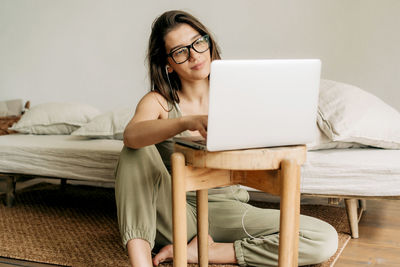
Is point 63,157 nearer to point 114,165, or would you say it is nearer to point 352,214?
point 114,165

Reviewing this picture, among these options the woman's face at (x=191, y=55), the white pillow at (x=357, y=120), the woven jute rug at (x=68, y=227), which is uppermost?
the woman's face at (x=191, y=55)

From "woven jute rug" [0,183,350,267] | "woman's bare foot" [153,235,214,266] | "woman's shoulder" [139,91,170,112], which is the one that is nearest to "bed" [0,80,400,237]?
"woven jute rug" [0,183,350,267]

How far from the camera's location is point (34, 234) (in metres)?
1.81

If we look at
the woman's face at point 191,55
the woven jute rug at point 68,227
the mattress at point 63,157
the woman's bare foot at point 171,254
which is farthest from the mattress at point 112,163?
the woman's face at point 191,55

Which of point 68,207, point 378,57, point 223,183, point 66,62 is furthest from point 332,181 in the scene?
point 66,62

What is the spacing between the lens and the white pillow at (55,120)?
2561 millimetres

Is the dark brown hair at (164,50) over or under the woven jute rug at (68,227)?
over

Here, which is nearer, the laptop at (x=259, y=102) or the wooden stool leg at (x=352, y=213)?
the laptop at (x=259, y=102)

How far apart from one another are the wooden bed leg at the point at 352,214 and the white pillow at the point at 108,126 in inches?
45.7

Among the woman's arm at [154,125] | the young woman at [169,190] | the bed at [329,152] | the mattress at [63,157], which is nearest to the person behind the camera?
the woman's arm at [154,125]

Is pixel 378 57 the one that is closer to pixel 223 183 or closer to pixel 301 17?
pixel 301 17

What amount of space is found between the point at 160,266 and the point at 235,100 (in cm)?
78

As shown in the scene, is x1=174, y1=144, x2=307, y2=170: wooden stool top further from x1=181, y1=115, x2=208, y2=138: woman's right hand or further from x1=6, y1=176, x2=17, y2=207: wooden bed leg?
x1=6, y1=176, x2=17, y2=207: wooden bed leg

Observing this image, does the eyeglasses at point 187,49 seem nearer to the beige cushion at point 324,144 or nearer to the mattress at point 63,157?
the beige cushion at point 324,144
